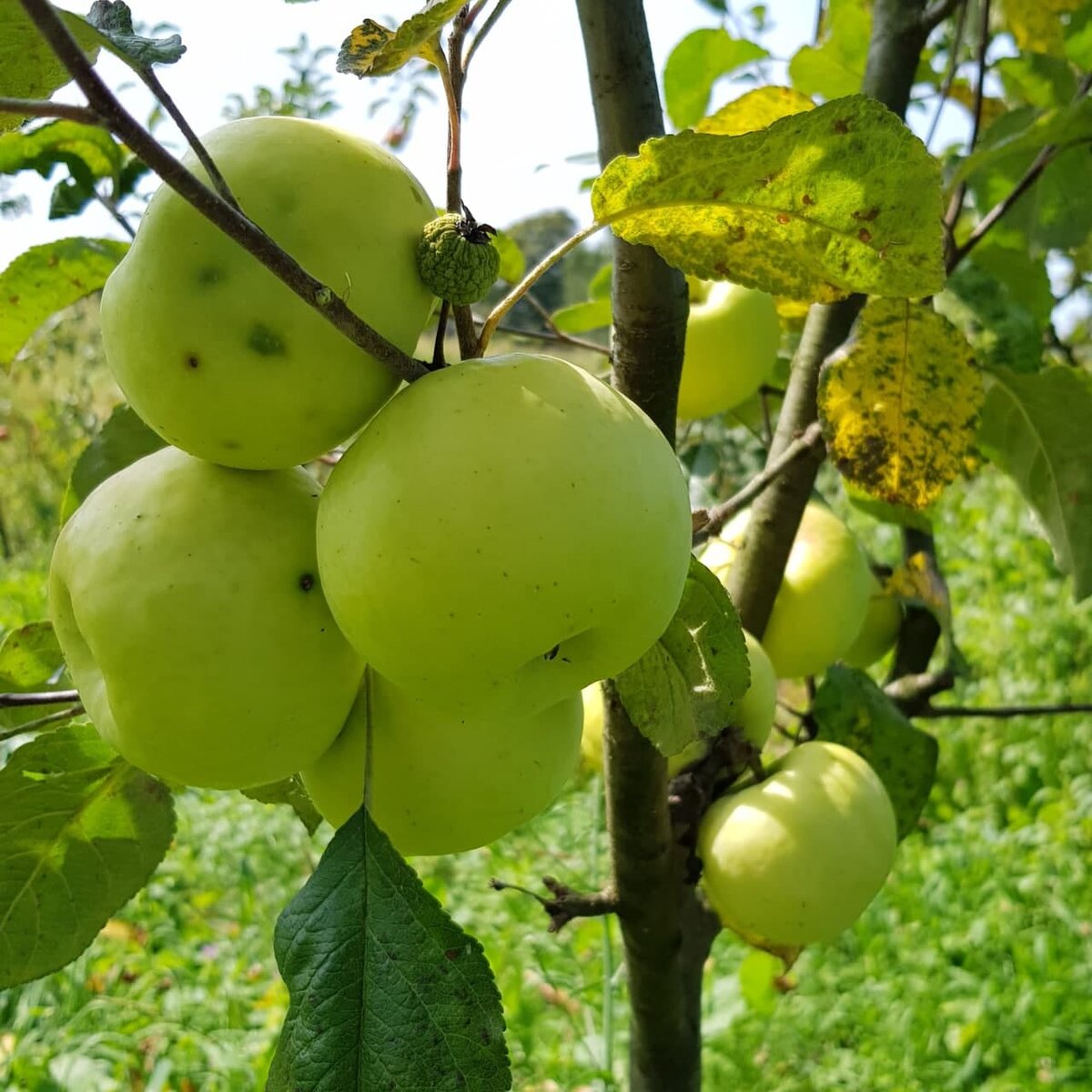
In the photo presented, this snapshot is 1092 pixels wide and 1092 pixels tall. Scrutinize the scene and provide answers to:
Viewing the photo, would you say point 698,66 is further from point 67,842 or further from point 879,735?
point 67,842

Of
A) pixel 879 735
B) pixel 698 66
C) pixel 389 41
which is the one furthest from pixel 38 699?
pixel 698 66

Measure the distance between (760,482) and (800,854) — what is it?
0.33 m

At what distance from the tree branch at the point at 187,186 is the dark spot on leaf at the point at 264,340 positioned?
0.14 ft

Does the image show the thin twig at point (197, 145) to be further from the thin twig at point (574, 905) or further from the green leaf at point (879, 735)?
the green leaf at point (879, 735)

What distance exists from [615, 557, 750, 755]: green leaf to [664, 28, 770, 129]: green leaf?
2.80ft

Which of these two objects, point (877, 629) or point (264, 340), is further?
point (877, 629)

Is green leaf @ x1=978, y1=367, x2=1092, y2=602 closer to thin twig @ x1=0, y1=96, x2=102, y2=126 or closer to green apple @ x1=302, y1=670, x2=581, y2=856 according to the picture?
green apple @ x1=302, y1=670, x2=581, y2=856

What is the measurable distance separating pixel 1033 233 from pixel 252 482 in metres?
0.99

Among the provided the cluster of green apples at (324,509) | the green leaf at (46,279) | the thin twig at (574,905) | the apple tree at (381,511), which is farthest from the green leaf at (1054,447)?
the green leaf at (46,279)

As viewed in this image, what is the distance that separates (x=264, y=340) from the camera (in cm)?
46

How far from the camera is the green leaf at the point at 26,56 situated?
1.50 feet

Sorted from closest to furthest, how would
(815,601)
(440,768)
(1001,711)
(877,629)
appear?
(440,768) < (815,601) < (1001,711) < (877,629)

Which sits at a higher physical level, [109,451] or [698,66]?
[698,66]

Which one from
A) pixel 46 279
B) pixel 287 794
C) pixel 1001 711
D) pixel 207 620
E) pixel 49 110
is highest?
pixel 49 110
